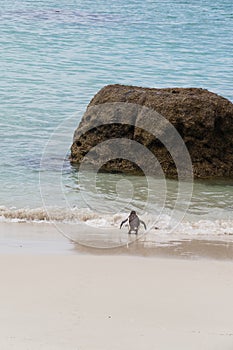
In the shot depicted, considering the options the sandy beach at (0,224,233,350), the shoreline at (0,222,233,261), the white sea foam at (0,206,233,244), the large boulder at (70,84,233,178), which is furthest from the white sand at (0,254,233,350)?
the large boulder at (70,84,233,178)

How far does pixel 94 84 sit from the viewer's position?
16453 mm

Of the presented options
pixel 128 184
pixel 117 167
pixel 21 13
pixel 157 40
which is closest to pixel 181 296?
pixel 128 184

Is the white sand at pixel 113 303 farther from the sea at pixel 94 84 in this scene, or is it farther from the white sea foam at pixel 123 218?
the sea at pixel 94 84

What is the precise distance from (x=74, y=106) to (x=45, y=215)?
20.4ft

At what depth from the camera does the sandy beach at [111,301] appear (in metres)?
5.27

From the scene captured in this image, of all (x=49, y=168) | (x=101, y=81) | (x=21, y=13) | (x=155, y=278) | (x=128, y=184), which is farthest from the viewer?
(x=21, y=13)

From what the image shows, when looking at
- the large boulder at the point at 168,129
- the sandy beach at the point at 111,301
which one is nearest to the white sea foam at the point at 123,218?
the sandy beach at the point at 111,301

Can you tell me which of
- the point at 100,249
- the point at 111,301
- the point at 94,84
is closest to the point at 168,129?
the point at 100,249

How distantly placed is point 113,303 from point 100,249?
1.67 m

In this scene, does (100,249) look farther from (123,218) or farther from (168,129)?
(168,129)

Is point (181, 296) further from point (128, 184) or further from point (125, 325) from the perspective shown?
point (128, 184)

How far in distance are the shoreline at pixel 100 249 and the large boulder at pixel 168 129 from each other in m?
2.76

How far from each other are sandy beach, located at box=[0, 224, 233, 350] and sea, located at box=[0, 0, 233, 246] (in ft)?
4.35

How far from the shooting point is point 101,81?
1673 cm
